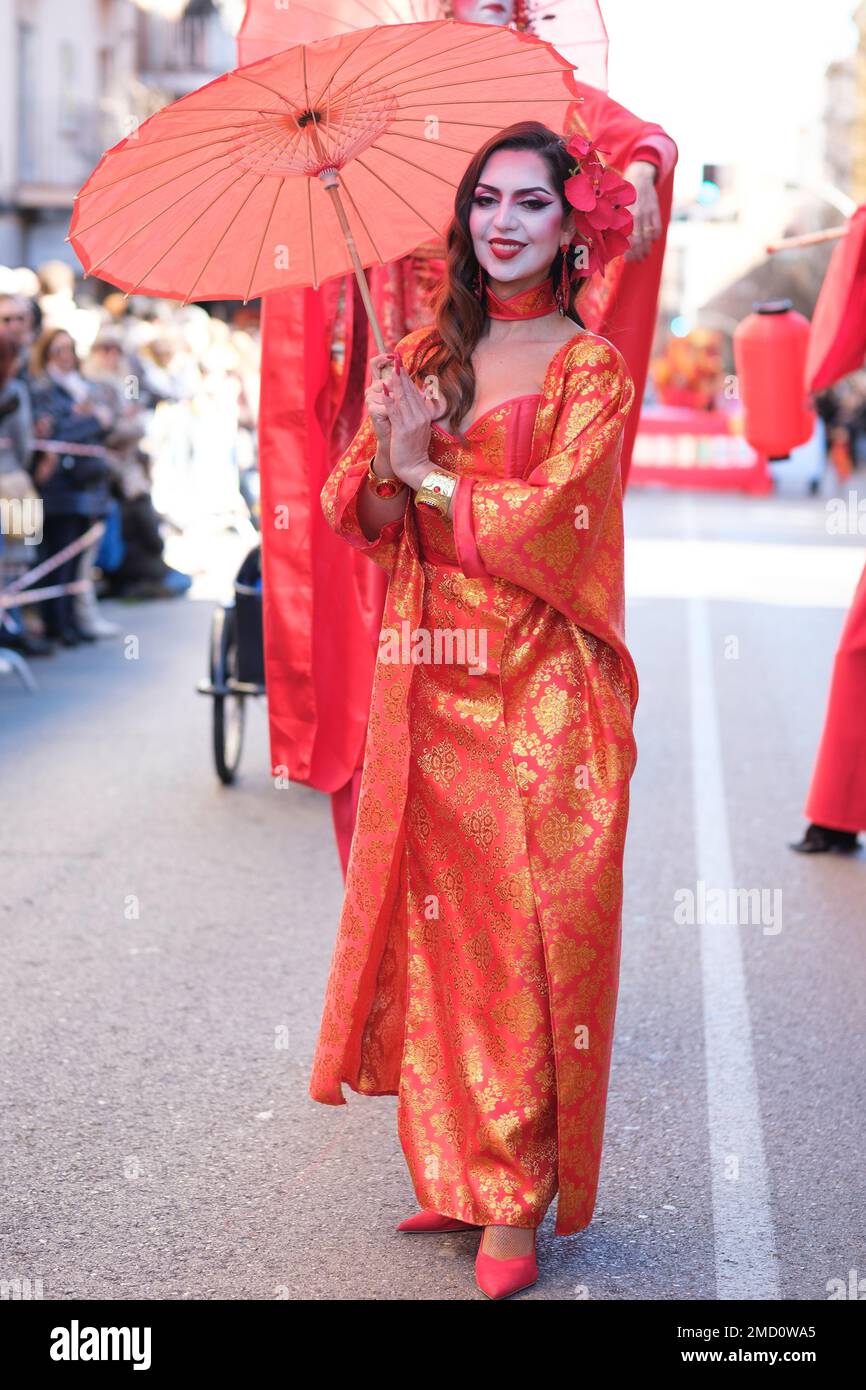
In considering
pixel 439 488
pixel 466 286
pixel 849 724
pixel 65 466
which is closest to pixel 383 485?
pixel 439 488

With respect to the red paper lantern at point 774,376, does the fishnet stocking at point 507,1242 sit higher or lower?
lower

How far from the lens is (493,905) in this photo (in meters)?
3.44

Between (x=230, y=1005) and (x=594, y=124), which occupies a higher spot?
(x=594, y=124)

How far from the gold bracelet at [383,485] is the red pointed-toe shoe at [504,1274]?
52.7 inches

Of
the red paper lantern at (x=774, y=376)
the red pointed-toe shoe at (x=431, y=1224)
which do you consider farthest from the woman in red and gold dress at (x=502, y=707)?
the red paper lantern at (x=774, y=376)

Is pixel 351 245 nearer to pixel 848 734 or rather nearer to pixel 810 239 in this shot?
pixel 810 239

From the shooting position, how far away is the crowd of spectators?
34.3 feet

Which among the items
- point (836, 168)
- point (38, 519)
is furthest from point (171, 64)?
point (836, 168)

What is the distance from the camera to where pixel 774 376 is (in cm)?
746

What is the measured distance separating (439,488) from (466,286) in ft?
1.41

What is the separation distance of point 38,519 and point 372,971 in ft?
25.4

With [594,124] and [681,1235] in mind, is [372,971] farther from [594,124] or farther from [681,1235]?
[594,124]

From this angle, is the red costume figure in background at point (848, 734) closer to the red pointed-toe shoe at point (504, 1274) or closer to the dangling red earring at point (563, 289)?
the dangling red earring at point (563, 289)

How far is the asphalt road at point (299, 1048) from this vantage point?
3.56 m
